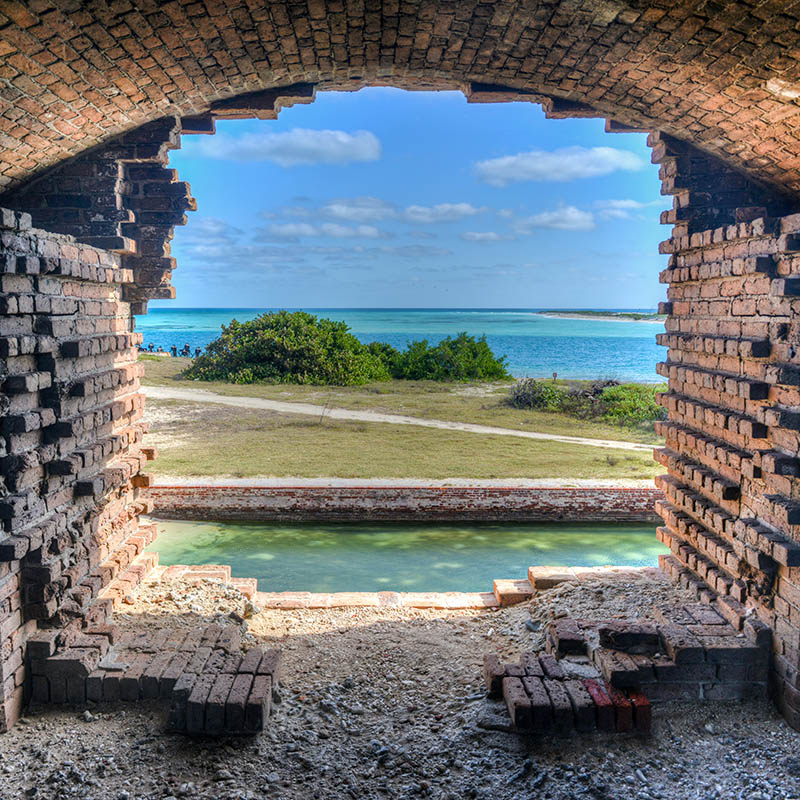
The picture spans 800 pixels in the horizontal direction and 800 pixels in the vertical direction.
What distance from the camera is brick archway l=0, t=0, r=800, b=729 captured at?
4164mm

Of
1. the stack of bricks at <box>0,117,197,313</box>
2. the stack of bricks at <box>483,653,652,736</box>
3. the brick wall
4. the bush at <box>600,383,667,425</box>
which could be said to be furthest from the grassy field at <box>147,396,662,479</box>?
the stack of bricks at <box>483,653,652,736</box>

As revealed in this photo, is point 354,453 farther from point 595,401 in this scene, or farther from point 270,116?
point 595,401

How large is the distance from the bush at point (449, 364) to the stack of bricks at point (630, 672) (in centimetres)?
2418

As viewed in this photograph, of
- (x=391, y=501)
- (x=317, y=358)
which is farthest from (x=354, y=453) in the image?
(x=317, y=358)

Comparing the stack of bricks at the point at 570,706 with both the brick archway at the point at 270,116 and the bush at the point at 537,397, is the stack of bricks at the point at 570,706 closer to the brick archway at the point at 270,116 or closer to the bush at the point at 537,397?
the brick archway at the point at 270,116

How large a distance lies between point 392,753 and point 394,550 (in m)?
5.51

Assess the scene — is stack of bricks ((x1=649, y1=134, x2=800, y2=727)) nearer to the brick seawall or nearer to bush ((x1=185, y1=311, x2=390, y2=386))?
the brick seawall

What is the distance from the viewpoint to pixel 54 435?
457cm

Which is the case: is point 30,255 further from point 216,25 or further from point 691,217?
point 691,217

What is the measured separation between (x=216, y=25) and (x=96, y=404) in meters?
3.00

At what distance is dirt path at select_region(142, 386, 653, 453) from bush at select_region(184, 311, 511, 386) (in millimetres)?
3283

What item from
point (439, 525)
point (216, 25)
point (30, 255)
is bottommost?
point (439, 525)

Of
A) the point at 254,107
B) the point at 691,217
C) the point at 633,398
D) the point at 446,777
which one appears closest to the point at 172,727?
the point at 446,777

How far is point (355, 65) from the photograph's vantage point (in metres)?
5.15
